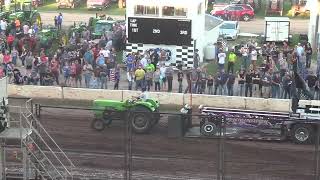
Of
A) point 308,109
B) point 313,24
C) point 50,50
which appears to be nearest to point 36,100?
point 50,50

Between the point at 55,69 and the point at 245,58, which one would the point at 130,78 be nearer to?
the point at 55,69

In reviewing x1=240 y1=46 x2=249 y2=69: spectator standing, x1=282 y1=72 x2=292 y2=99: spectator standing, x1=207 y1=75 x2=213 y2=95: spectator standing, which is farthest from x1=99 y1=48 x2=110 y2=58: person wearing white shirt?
x1=282 y1=72 x2=292 y2=99: spectator standing

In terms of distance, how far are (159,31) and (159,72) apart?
13.4ft

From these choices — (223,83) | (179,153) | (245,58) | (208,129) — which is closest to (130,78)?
(223,83)

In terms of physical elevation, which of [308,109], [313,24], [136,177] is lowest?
[136,177]

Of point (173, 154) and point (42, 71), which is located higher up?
point (42, 71)

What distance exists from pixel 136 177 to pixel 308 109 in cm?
546

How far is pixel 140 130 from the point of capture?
17.4 metres

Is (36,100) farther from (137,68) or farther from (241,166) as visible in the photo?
(241,166)

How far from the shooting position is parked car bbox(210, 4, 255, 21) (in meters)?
39.7

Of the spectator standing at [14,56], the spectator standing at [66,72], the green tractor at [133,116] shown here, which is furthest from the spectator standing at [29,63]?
the green tractor at [133,116]

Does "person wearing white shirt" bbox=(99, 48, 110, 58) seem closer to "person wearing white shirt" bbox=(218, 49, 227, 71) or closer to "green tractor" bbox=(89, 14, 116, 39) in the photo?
A: "person wearing white shirt" bbox=(218, 49, 227, 71)

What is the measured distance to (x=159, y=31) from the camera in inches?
1037

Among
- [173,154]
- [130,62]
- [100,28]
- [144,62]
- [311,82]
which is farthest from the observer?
[100,28]
